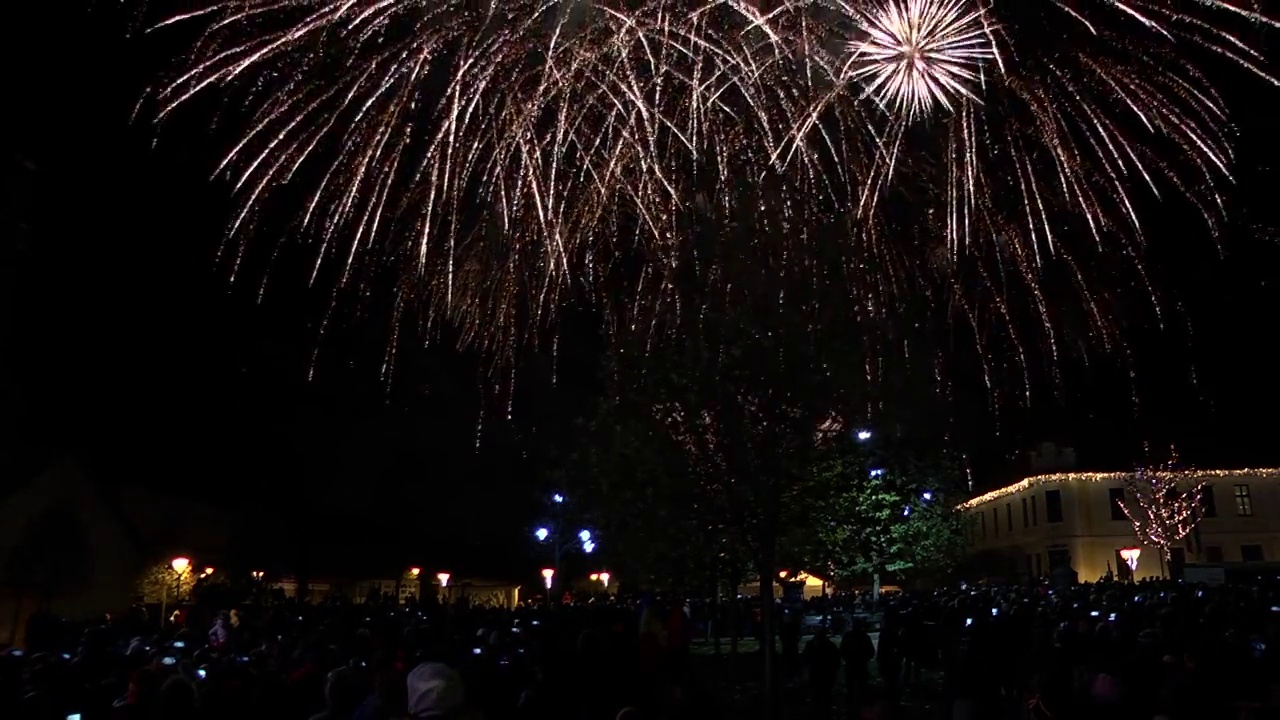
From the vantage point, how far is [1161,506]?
5069cm

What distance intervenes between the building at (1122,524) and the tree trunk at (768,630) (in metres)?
41.8

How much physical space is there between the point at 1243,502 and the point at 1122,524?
609 centimetres

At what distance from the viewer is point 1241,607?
709 inches

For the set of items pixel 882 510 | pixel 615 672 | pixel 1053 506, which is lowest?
pixel 615 672

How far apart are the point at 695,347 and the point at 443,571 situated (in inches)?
1438

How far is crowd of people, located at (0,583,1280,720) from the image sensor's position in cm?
693

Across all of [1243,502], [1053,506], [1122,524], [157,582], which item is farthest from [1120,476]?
[157,582]

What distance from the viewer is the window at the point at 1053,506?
179ft

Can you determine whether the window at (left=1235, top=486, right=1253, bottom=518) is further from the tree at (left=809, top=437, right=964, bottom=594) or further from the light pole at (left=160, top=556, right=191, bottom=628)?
the light pole at (left=160, top=556, right=191, bottom=628)

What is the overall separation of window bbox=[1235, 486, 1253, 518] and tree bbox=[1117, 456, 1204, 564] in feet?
6.34

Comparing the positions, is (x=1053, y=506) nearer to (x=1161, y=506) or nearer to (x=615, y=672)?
(x=1161, y=506)

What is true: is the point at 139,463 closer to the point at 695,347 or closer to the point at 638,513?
the point at 638,513

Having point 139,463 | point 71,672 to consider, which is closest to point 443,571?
point 139,463

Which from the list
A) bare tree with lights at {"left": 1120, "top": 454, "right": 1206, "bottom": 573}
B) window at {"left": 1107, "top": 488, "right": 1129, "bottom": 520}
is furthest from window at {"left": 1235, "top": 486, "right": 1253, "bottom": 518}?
window at {"left": 1107, "top": 488, "right": 1129, "bottom": 520}
